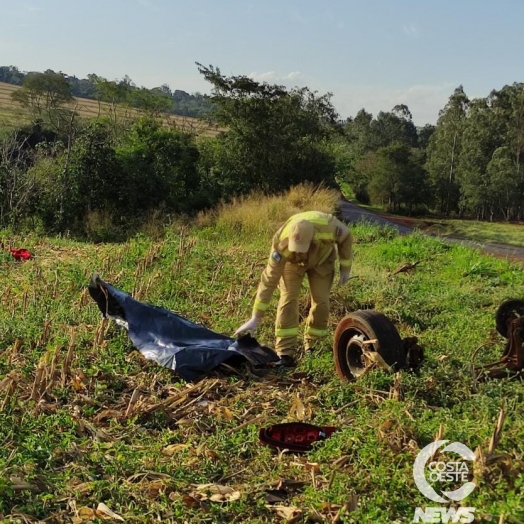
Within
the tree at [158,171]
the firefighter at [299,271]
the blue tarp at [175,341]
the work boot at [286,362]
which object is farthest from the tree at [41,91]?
the work boot at [286,362]

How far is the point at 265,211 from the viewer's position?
13.6 metres

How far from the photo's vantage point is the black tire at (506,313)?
506 centimetres

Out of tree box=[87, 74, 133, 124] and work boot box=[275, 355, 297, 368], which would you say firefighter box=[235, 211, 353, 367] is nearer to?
work boot box=[275, 355, 297, 368]

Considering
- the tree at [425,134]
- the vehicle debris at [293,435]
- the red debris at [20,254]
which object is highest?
the tree at [425,134]

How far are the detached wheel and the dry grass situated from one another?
25.6 feet

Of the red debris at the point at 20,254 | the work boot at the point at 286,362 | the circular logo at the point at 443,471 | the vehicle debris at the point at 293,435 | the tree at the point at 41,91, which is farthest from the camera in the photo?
the tree at the point at 41,91

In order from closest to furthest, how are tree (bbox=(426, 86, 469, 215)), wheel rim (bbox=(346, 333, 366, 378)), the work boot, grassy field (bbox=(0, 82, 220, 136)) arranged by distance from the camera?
1. wheel rim (bbox=(346, 333, 366, 378))
2. the work boot
3. grassy field (bbox=(0, 82, 220, 136))
4. tree (bbox=(426, 86, 469, 215))

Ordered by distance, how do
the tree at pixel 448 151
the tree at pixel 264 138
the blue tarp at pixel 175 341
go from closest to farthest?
the blue tarp at pixel 175 341, the tree at pixel 264 138, the tree at pixel 448 151

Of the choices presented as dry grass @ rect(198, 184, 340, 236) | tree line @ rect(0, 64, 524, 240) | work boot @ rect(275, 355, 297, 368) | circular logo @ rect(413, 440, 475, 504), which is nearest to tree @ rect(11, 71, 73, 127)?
tree line @ rect(0, 64, 524, 240)

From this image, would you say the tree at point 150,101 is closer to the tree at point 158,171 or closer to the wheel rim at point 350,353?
the tree at point 158,171

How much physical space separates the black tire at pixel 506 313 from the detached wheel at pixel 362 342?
135cm

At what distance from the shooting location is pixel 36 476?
291cm

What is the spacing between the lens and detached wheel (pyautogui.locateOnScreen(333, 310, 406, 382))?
418 centimetres

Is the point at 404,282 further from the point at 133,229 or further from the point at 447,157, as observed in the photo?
the point at 447,157
